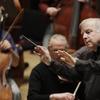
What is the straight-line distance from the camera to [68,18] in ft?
11.6

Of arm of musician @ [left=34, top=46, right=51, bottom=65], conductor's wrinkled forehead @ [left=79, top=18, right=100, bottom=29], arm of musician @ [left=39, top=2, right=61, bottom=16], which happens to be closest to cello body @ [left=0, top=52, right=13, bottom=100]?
arm of musician @ [left=34, top=46, right=51, bottom=65]

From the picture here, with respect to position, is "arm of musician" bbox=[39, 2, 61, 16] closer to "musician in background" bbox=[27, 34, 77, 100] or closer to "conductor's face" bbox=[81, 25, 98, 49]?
"musician in background" bbox=[27, 34, 77, 100]

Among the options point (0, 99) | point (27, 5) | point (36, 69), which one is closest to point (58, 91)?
point (36, 69)

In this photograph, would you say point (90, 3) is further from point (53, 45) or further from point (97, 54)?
point (97, 54)

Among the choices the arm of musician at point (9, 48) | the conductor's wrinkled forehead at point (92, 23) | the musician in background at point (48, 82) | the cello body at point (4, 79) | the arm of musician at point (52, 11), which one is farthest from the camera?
the arm of musician at point (52, 11)

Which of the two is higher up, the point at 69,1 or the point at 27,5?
the point at 69,1

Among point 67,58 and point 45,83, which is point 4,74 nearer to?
point 45,83

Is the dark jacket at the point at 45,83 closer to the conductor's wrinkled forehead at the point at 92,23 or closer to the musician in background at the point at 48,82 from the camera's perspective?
the musician in background at the point at 48,82

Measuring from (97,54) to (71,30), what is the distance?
148 centimetres

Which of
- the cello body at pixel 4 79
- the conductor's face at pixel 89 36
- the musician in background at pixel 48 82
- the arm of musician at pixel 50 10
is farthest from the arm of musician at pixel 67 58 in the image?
the arm of musician at pixel 50 10

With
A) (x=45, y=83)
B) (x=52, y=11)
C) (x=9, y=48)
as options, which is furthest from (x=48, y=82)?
(x=52, y=11)

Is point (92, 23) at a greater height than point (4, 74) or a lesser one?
greater

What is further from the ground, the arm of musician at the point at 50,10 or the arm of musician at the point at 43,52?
the arm of musician at the point at 43,52

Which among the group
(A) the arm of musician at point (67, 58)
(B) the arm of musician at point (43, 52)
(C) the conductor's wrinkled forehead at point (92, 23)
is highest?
(C) the conductor's wrinkled forehead at point (92, 23)
